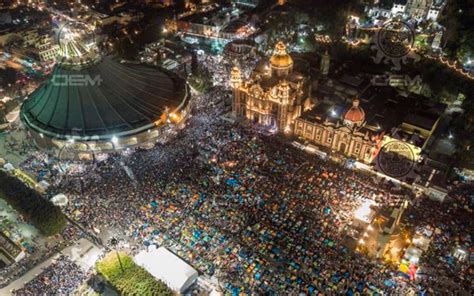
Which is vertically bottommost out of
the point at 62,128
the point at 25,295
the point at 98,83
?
the point at 25,295

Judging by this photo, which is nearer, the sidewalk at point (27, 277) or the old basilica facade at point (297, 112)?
the sidewalk at point (27, 277)

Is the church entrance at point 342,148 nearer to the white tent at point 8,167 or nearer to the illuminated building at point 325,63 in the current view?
the illuminated building at point 325,63

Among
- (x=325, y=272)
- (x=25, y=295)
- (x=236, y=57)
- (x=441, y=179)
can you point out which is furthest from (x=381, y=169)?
(x=25, y=295)

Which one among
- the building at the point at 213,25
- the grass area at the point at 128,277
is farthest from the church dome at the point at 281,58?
the grass area at the point at 128,277

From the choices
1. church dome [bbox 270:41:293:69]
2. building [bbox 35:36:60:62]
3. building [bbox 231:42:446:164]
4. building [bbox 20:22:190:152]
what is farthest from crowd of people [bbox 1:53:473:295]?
building [bbox 35:36:60:62]

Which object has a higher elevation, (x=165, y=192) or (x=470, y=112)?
(x=470, y=112)

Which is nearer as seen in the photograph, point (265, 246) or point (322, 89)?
point (265, 246)

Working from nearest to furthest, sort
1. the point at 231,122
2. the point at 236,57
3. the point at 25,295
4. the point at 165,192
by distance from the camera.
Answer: the point at 25,295
the point at 165,192
the point at 231,122
the point at 236,57

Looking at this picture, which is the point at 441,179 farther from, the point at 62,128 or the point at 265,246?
the point at 62,128
